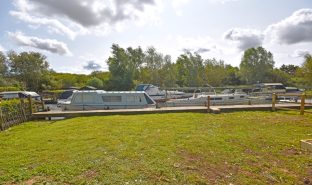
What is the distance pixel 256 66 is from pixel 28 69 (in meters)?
49.1

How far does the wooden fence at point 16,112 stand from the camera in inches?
523

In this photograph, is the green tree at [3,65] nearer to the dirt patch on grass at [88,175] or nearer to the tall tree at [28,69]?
the tall tree at [28,69]

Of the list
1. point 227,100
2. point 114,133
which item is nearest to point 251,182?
point 114,133

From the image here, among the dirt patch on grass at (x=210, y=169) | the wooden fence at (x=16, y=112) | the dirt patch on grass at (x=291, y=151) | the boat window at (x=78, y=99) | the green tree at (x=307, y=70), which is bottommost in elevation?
the dirt patch on grass at (x=291, y=151)

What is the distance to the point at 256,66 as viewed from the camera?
6266 centimetres

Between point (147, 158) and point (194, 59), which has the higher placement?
point (194, 59)

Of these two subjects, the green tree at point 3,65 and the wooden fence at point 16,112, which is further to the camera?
the green tree at point 3,65

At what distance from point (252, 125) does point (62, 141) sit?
8.46m

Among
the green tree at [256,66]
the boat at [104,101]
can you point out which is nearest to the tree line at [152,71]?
the green tree at [256,66]

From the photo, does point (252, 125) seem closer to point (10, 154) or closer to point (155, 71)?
point (10, 154)

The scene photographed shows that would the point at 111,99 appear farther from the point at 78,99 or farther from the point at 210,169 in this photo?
the point at 210,169

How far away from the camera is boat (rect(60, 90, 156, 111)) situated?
21.2 m

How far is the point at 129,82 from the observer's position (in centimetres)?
4947

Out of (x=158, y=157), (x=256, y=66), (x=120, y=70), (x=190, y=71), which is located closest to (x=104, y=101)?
(x=158, y=157)
